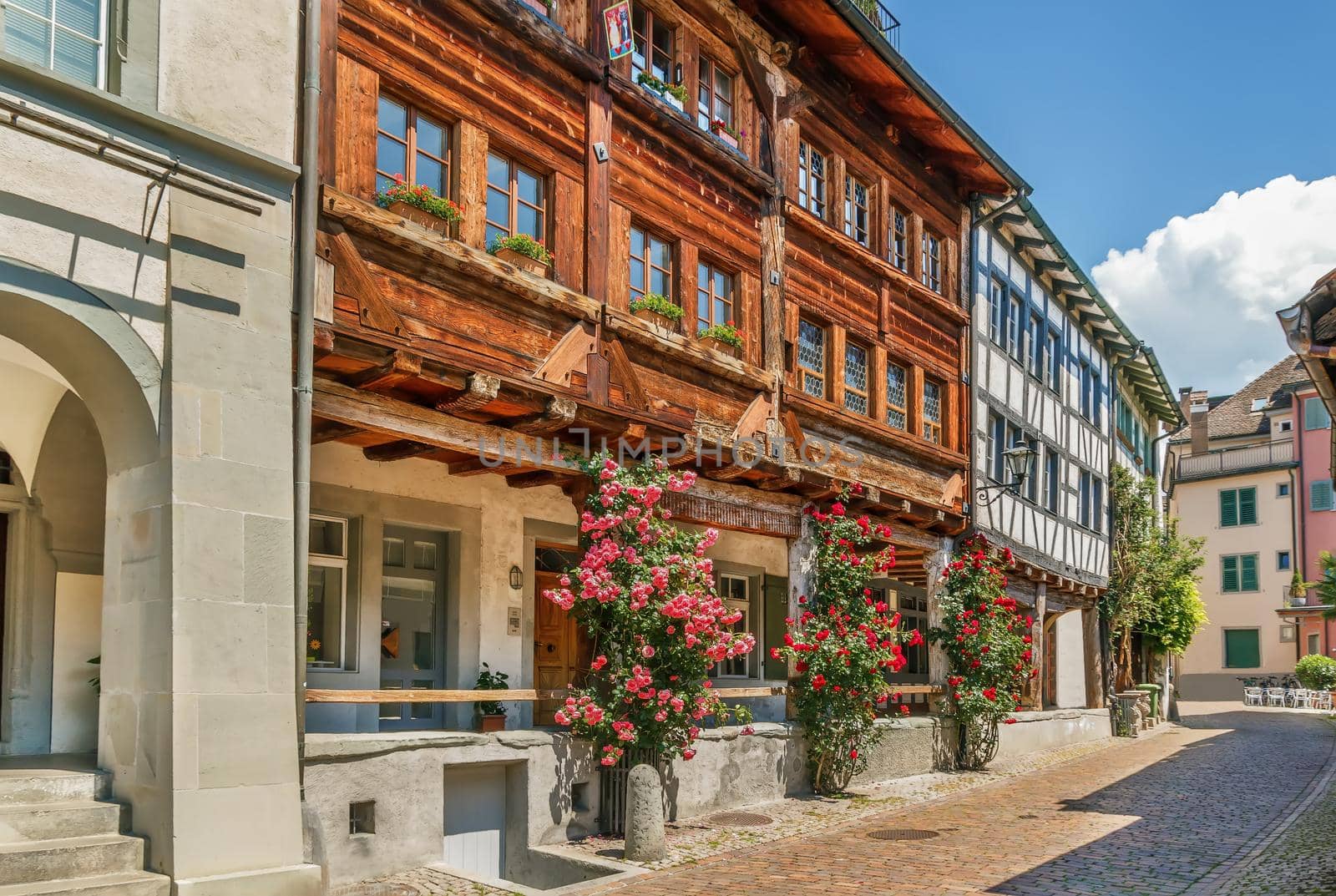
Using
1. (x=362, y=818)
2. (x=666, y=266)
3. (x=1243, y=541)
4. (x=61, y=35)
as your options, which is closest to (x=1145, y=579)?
(x=666, y=266)

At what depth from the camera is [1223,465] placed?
46688mm

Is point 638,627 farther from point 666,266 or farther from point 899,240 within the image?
point 899,240

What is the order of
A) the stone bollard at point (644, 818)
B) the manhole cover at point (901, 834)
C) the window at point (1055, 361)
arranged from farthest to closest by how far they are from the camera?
the window at point (1055, 361) → the manhole cover at point (901, 834) → the stone bollard at point (644, 818)

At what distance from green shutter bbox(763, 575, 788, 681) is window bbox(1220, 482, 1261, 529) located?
34.2 m

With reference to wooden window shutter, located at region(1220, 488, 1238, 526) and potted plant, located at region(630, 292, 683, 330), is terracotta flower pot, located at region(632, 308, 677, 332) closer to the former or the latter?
potted plant, located at region(630, 292, 683, 330)

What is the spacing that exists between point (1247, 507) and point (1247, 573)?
242cm

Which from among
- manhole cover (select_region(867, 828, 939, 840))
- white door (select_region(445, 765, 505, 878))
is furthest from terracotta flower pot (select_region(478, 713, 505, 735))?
manhole cover (select_region(867, 828, 939, 840))

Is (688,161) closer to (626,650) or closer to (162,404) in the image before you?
(626,650)

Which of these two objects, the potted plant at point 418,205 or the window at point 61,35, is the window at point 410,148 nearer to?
the potted plant at point 418,205

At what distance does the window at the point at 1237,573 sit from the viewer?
4541 centimetres

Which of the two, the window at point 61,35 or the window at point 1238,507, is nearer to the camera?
the window at point 61,35

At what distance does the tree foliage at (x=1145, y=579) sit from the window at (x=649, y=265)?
55.7 ft

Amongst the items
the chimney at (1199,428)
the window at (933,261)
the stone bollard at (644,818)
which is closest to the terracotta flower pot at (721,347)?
the stone bollard at (644,818)

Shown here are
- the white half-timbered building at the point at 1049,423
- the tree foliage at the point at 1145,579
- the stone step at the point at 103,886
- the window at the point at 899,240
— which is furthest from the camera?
the tree foliage at the point at 1145,579
